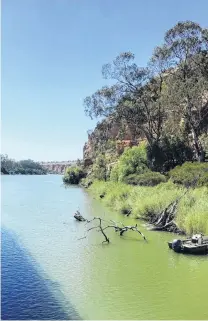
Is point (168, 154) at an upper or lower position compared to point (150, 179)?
upper

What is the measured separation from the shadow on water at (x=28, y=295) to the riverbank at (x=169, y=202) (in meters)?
8.57

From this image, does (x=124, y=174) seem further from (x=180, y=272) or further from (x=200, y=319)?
(x=200, y=319)

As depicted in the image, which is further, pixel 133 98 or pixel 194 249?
pixel 133 98

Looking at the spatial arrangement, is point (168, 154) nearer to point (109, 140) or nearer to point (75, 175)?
point (109, 140)

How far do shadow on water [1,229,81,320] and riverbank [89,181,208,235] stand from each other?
338 inches

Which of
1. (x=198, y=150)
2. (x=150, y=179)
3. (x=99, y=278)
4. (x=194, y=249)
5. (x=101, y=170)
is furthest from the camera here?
(x=101, y=170)

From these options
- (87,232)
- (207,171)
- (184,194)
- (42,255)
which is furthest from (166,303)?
(207,171)

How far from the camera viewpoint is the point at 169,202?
963 inches

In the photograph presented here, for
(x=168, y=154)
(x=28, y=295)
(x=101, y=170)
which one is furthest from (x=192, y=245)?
(x=101, y=170)

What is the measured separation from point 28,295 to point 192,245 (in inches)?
312

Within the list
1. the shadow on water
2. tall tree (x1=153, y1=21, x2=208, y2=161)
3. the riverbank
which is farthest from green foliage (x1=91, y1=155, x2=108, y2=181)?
the shadow on water

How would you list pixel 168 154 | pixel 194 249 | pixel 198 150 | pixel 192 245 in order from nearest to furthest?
pixel 194 249, pixel 192 245, pixel 198 150, pixel 168 154

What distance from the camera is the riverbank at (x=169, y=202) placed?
20.3m

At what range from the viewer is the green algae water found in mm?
11234
